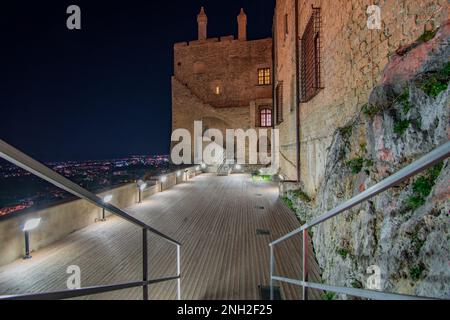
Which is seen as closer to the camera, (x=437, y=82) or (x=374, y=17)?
(x=437, y=82)

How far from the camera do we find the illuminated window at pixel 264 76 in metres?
24.9

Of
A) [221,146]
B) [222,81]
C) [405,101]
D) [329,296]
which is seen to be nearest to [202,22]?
[222,81]

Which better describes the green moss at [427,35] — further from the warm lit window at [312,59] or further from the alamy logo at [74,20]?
the alamy logo at [74,20]

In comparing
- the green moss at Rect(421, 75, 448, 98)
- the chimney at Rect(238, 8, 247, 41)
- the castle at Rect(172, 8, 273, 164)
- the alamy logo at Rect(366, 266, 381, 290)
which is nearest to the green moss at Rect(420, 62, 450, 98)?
the green moss at Rect(421, 75, 448, 98)

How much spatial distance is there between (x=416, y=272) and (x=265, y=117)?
866 inches

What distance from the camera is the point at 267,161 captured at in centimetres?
2112

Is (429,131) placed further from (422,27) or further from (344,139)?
(344,139)

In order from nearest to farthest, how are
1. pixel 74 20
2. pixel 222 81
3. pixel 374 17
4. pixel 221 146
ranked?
pixel 374 17
pixel 74 20
pixel 221 146
pixel 222 81

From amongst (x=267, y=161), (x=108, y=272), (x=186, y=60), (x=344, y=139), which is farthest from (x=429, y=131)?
(x=186, y=60)

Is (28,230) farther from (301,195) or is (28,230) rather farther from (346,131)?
(301,195)

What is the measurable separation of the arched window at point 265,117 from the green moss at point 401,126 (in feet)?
67.9

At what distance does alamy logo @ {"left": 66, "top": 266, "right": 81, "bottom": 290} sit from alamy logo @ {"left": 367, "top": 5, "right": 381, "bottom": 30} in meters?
6.99

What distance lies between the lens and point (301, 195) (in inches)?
342

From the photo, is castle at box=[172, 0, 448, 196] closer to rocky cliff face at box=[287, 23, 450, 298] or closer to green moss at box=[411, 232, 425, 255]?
rocky cliff face at box=[287, 23, 450, 298]
